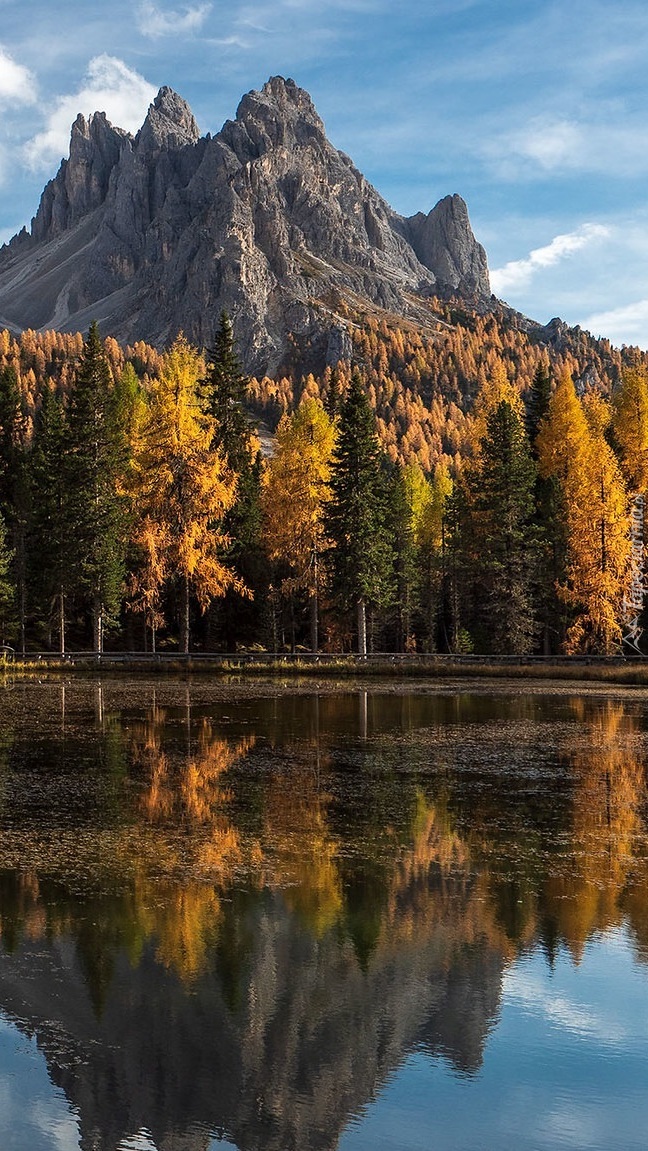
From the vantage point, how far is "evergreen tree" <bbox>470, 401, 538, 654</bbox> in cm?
5838

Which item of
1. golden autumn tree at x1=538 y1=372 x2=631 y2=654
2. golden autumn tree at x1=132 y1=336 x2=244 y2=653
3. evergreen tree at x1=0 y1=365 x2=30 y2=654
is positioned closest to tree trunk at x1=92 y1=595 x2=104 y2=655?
golden autumn tree at x1=132 y1=336 x2=244 y2=653

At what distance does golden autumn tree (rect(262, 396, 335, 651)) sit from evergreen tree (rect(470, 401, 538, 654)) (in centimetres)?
916

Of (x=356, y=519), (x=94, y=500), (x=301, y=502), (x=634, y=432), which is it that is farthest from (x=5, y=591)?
(x=634, y=432)

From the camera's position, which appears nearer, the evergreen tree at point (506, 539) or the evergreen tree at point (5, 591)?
the evergreen tree at point (506, 539)

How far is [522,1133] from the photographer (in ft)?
22.2

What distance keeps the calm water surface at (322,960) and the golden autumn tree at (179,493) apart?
118 feet

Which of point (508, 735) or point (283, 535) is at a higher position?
point (283, 535)

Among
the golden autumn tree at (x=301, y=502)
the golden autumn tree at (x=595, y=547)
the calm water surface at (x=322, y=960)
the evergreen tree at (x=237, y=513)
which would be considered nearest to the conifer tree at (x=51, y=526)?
the evergreen tree at (x=237, y=513)

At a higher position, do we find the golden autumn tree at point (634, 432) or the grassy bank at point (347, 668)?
the golden autumn tree at point (634, 432)

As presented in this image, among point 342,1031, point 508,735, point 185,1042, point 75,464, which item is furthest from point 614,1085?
point 75,464

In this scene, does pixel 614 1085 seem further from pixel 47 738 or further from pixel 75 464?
pixel 75 464

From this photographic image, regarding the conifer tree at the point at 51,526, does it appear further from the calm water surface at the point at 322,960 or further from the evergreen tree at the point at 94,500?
the calm water surface at the point at 322,960

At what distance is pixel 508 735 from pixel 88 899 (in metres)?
17.5

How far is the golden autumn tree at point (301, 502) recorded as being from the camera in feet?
201
